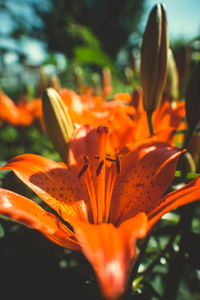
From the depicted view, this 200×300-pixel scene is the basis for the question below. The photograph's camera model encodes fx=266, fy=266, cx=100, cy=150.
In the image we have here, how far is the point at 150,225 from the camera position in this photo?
0.33 metres

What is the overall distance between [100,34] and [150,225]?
1785 cm

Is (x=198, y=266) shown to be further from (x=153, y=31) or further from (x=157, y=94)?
(x=153, y=31)

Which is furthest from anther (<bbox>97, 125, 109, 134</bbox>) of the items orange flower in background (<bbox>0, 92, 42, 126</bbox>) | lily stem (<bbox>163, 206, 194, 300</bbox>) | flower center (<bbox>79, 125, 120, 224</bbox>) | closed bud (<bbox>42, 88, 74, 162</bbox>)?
orange flower in background (<bbox>0, 92, 42, 126</bbox>)

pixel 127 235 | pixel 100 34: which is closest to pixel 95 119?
pixel 127 235

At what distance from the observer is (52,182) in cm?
49

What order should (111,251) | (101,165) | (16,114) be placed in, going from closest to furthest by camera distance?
(111,251) < (101,165) < (16,114)

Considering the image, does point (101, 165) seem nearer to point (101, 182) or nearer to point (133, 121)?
point (101, 182)

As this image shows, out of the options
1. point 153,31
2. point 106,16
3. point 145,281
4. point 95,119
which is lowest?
point 145,281

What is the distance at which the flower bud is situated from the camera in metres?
0.50

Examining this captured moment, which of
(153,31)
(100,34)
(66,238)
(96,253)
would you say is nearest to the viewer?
(96,253)

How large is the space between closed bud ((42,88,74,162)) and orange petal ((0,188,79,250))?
0.58 feet

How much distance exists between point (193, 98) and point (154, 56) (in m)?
0.11

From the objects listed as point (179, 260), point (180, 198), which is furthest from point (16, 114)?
point (180, 198)

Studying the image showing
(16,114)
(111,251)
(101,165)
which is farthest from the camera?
(16,114)
